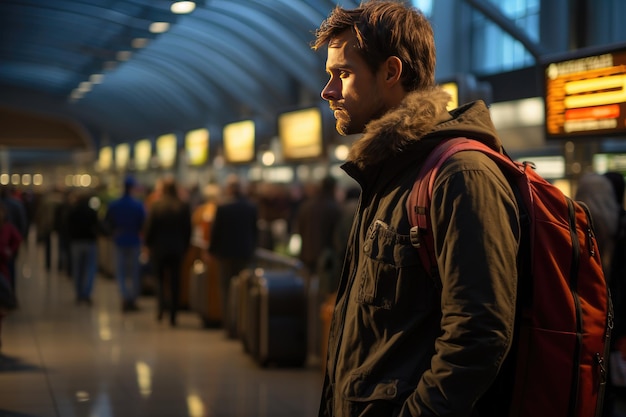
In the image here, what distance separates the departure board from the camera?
21.4 feet

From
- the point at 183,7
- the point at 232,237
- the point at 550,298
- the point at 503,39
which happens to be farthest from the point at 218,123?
the point at 550,298

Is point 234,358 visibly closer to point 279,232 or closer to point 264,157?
point 279,232

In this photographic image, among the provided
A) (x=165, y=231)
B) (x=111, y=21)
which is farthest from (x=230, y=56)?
(x=165, y=231)

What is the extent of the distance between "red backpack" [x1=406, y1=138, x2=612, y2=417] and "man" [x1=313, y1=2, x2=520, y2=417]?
0.17 feet

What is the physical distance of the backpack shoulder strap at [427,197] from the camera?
6.73ft

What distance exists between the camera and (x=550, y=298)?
2.00 meters

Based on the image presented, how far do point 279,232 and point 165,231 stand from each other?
5.35 m

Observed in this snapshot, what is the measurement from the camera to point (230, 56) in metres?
21.7

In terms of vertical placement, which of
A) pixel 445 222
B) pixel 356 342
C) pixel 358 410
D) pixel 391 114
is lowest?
pixel 358 410

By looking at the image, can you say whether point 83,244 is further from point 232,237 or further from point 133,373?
point 133,373

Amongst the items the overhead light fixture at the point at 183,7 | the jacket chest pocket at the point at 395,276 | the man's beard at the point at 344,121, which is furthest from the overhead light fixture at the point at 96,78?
the jacket chest pocket at the point at 395,276

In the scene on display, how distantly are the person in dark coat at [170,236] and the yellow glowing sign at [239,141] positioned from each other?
6.99 ft

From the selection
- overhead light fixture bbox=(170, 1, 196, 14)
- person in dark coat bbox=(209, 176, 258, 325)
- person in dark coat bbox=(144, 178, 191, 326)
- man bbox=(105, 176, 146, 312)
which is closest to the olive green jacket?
person in dark coat bbox=(209, 176, 258, 325)

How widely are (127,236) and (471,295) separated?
12.6m
